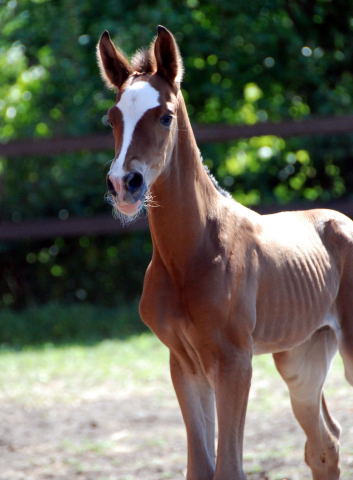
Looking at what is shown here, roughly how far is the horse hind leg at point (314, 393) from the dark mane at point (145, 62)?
57.5 inches

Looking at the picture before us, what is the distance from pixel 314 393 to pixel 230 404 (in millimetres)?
876

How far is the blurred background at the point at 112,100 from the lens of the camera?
→ 10.3 m

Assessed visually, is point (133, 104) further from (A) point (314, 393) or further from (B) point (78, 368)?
(B) point (78, 368)

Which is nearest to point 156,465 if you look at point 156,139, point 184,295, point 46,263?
point 184,295

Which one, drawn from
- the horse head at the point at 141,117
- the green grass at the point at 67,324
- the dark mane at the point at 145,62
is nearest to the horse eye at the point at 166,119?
the horse head at the point at 141,117

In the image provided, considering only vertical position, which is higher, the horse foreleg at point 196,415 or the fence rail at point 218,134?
the horse foreleg at point 196,415

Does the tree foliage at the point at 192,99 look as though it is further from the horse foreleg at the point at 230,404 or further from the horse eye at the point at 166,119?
the horse foreleg at the point at 230,404

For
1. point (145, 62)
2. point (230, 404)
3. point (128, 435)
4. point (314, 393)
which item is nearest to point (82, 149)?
point (128, 435)

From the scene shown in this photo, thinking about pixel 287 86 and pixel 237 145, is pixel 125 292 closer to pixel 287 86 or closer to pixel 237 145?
pixel 237 145

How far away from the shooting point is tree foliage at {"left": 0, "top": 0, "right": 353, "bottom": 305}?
10.4 metres

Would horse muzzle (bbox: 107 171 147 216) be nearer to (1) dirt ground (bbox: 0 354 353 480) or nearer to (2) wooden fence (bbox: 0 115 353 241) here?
(1) dirt ground (bbox: 0 354 353 480)

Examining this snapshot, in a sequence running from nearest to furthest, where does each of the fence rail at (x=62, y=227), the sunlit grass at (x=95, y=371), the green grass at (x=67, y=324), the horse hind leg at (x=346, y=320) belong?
1. the horse hind leg at (x=346, y=320)
2. the sunlit grass at (x=95, y=371)
3. the green grass at (x=67, y=324)
4. the fence rail at (x=62, y=227)

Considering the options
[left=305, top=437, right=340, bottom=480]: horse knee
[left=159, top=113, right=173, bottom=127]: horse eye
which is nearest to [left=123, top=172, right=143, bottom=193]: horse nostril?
[left=159, top=113, right=173, bottom=127]: horse eye

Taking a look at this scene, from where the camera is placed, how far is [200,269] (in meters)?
3.56
